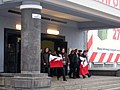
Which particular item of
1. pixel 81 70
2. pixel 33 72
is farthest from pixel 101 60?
pixel 33 72

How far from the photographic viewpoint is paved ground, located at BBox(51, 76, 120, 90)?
41.2 ft

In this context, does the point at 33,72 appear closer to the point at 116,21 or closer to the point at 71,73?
the point at 71,73

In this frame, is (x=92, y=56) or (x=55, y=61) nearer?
(x=55, y=61)

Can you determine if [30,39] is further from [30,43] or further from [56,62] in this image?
[56,62]

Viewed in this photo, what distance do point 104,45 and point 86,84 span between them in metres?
9.77

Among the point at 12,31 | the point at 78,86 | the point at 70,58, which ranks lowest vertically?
the point at 78,86

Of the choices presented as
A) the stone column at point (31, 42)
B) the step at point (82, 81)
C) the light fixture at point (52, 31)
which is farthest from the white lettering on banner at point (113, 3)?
the stone column at point (31, 42)

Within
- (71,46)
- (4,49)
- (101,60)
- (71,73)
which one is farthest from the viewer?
(101,60)

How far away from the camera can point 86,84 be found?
1405 cm

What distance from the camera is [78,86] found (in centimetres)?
1334

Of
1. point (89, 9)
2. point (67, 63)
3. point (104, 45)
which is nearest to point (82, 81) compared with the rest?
point (67, 63)

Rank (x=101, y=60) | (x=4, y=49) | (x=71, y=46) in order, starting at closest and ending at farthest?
(x=4, y=49) < (x=71, y=46) < (x=101, y=60)

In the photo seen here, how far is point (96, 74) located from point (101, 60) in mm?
3386

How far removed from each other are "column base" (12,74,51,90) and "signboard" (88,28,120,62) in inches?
462
